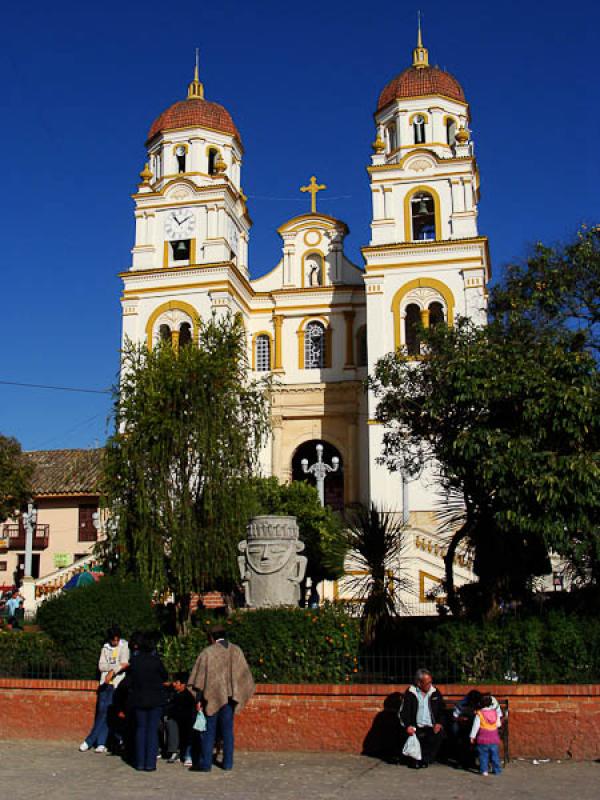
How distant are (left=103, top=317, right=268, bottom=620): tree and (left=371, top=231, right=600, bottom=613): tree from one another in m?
3.86

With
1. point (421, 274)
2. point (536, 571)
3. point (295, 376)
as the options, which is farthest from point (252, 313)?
point (536, 571)

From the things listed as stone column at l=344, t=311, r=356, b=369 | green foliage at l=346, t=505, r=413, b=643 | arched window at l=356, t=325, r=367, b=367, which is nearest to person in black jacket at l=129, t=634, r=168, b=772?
green foliage at l=346, t=505, r=413, b=643

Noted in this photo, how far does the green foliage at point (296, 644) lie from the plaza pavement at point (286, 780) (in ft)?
3.16

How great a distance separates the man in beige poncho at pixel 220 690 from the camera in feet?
31.1

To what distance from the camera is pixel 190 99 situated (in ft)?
131

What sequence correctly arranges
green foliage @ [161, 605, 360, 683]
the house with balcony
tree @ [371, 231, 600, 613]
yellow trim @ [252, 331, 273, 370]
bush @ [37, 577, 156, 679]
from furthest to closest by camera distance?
the house with balcony < yellow trim @ [252, 331, 273, 370] < bush @ [37, 577, 156, 679] < tree @ [371, 231, 600, 613] < green foliage @ [161, 605, 360, 683]

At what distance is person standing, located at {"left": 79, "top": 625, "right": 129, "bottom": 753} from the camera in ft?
35.4

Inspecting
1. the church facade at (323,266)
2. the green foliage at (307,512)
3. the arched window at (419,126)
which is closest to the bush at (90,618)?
the green foliage at (307,512)

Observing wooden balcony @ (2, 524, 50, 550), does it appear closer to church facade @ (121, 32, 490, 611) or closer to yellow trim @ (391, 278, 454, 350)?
church facade @ (121, 32, 490, 611)

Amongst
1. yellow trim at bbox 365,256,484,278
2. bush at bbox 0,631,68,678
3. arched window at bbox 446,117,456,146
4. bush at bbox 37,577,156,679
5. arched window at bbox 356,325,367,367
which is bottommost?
bush at bbox 0,631,68,678

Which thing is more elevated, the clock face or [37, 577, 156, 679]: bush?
the clock face

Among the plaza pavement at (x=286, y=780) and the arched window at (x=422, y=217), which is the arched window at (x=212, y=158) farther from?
the plaza pavement at (x=286, y=780)

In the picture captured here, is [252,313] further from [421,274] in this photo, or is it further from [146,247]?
[421,274]

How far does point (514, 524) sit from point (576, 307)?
633 centimetres
